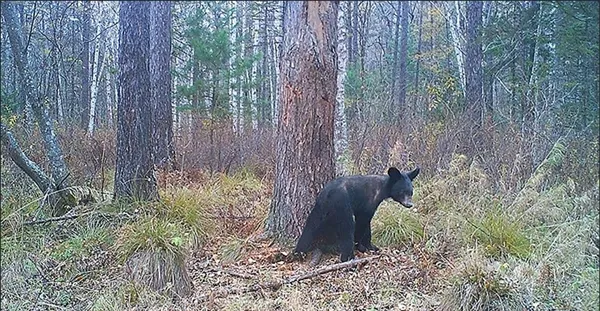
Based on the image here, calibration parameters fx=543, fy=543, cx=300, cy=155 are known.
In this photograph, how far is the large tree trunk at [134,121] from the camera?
626 cm

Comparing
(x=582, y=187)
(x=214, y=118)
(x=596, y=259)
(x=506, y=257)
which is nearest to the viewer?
(x=596, y=259)

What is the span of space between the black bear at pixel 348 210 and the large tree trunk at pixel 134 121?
2.16 metres

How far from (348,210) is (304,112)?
1027 mm

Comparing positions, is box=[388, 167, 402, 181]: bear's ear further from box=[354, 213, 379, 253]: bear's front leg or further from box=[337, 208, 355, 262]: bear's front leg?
box=[337, 208, 355, 262]: bear's front leg

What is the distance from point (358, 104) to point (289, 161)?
486 centimetres

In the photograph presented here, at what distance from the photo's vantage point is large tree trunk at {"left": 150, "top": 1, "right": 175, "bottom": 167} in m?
7.31

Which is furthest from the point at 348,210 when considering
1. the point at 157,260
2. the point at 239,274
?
the point at 157,260

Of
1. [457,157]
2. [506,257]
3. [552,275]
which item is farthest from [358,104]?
[552,275]

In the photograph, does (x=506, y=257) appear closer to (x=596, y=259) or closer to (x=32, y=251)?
(x=596, y=259)

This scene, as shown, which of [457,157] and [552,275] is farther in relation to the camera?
[457,157]

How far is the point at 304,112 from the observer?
518 centimetres

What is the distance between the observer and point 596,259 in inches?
158

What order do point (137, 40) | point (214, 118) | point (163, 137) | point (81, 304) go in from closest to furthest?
1. point (81, 304)
2. point (137, 40)
3. point (163, 137)
4. point (214, 118)

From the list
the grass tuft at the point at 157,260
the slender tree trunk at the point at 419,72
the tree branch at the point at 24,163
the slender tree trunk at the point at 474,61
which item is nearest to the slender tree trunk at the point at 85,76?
the tree branch at the point at 24,163
